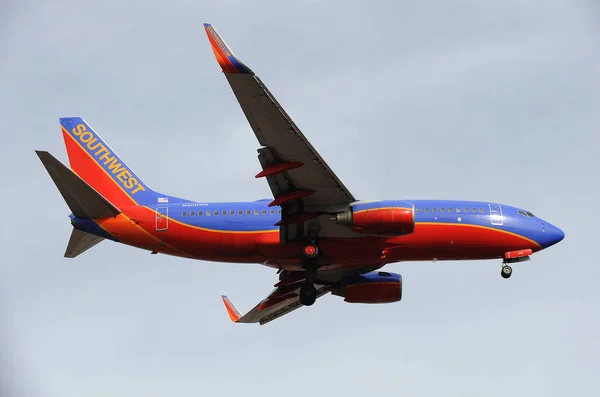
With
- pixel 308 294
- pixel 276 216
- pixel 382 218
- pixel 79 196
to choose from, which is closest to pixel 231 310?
pixel 308 294

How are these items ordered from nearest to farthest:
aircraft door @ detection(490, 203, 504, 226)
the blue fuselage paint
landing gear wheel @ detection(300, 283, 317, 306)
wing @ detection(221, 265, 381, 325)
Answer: the blue fuselage paint < aircraft door @ detection(490, 203, 504, 226) < landing gear wheel @ detection(300, 283, 317, 306) < wing @ detection(221, 265, 381, 325)

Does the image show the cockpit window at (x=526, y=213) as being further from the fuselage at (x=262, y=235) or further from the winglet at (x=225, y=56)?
the winglet at (x=225, y=56)

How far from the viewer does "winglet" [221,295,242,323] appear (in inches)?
2543

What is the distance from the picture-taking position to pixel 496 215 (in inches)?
2244

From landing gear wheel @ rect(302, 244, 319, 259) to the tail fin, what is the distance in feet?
28.3

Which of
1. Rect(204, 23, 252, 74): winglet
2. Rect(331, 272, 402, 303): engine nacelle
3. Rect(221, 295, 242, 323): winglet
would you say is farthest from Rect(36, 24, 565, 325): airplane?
Rect(221, 295, 242, 323): winglet

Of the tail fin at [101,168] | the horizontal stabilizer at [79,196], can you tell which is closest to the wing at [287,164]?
the tail fin at [101,168]

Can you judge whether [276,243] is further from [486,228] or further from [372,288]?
[486,228]

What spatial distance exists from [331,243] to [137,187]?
11876mm

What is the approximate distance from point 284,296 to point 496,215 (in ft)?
47.0

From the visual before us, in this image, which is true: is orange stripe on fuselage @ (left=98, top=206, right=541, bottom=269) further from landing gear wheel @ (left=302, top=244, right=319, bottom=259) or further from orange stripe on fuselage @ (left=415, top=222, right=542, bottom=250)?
landing gear wheel @ (left=302, top=244, right=319, bottom=259)

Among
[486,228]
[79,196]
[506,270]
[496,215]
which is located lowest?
[506,270]

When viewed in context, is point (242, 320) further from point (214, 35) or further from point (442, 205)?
point (214, 35)

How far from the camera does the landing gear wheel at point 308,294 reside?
5725 centimetres
